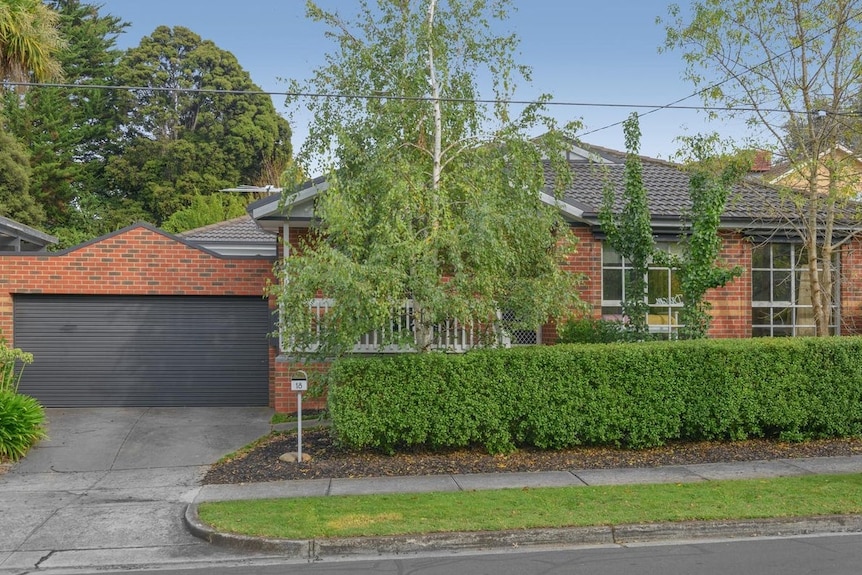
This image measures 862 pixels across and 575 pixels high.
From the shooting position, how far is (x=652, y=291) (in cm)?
1455

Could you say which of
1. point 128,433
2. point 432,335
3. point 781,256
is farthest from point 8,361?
point 781,256

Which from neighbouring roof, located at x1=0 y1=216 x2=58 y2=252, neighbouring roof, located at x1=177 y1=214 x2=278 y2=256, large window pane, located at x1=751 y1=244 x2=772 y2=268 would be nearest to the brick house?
large window pane, located at x1=751 y1=244 x2=772 y2=268

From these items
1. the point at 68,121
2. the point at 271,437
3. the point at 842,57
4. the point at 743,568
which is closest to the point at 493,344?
the point at 271,437

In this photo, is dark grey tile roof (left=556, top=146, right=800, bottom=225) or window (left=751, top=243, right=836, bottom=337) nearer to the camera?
dark grey tile roof (left=556, top=146, right=800, bottom=225)

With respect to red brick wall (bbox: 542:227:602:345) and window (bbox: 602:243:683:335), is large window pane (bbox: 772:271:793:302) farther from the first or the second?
red brick wall (bbox: 542:227:602:345)

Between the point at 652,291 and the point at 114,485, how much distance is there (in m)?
9.77

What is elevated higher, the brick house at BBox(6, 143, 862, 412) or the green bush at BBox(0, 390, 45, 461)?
the brick house at BBox(6, 143, 862, 412)

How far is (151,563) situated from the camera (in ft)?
21.4

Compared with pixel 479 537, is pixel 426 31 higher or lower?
higher

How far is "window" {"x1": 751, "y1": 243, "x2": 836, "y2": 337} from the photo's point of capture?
15000 millimetres

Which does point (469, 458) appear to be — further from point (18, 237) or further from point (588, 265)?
point (18, 237)

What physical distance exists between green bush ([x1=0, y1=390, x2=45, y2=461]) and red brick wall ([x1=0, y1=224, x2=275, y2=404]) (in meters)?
3.11

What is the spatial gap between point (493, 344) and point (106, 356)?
23.9 ft

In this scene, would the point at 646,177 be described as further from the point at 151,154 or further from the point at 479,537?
the point at 151,154
